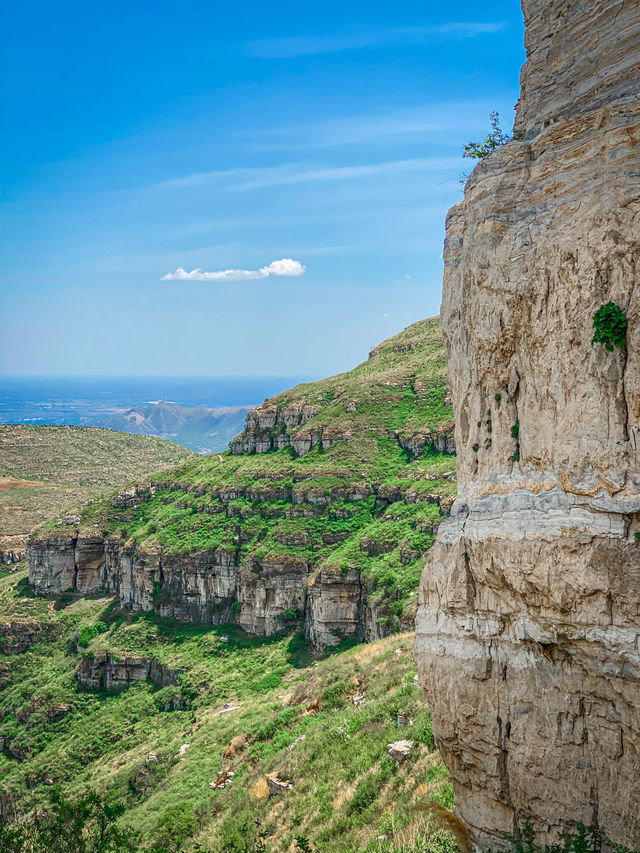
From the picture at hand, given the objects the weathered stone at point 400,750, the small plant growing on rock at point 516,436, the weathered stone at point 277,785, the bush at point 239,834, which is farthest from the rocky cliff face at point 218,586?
the small plant growing on rock at point 516,436

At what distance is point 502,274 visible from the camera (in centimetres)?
1166

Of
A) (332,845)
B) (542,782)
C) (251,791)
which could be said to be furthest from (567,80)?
(251,791)

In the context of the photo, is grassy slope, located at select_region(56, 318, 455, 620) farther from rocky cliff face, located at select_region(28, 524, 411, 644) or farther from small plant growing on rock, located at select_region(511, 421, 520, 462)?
small plant growing on rock, located at select_region(511, 421, 520, 462)

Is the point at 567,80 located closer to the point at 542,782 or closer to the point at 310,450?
the point at 542,782

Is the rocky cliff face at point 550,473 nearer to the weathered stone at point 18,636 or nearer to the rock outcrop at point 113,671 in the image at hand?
the rock outcrop at point 113,671

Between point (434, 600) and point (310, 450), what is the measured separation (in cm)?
4963

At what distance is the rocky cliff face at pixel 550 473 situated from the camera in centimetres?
987

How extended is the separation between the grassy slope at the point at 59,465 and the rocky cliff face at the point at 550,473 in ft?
237

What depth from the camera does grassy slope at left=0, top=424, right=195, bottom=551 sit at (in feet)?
265

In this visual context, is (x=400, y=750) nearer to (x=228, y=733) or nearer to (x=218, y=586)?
(x=228, y=733)

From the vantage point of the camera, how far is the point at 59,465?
3925 inches

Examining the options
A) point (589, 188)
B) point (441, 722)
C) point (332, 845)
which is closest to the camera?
point (589, 188)

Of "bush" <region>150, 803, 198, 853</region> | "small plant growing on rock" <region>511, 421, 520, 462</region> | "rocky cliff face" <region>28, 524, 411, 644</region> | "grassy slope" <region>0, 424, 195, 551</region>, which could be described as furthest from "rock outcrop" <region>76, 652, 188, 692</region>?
"small plant growing on rock" <region>511, 421, 520, 462</region>

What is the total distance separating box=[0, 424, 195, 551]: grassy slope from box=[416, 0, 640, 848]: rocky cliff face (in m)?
72.2
